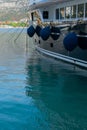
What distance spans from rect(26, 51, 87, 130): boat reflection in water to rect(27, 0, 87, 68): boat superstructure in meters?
0.72

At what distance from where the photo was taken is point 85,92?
12203 millimetres

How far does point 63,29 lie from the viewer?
57.3 ft

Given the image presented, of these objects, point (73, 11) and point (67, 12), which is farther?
point (67, 12)

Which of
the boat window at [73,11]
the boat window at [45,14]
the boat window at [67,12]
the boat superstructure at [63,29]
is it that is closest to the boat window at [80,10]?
the boat superstructure at [63,29]

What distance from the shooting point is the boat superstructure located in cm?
1548

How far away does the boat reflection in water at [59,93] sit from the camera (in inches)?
365

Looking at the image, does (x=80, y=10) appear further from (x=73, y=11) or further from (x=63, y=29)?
(x=63, y=29)

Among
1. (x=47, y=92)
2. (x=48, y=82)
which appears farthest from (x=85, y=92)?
(x=48, y=82)

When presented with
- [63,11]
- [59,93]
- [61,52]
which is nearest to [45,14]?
Result: [63,11]

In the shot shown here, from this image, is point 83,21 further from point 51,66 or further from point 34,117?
point 34,117

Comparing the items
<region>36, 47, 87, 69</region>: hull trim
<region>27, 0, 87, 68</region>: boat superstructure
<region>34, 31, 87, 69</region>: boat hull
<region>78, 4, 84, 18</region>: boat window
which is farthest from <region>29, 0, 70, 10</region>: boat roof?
<region>36, 47, 87, 69</region>: hull trim

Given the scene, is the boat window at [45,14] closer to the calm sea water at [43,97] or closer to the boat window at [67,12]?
the boat window at [67,12]

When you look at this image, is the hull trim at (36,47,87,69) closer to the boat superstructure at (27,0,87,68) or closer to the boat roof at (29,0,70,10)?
the boat superstructure at (27,0,87,68)

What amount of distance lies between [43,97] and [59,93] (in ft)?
2.42
